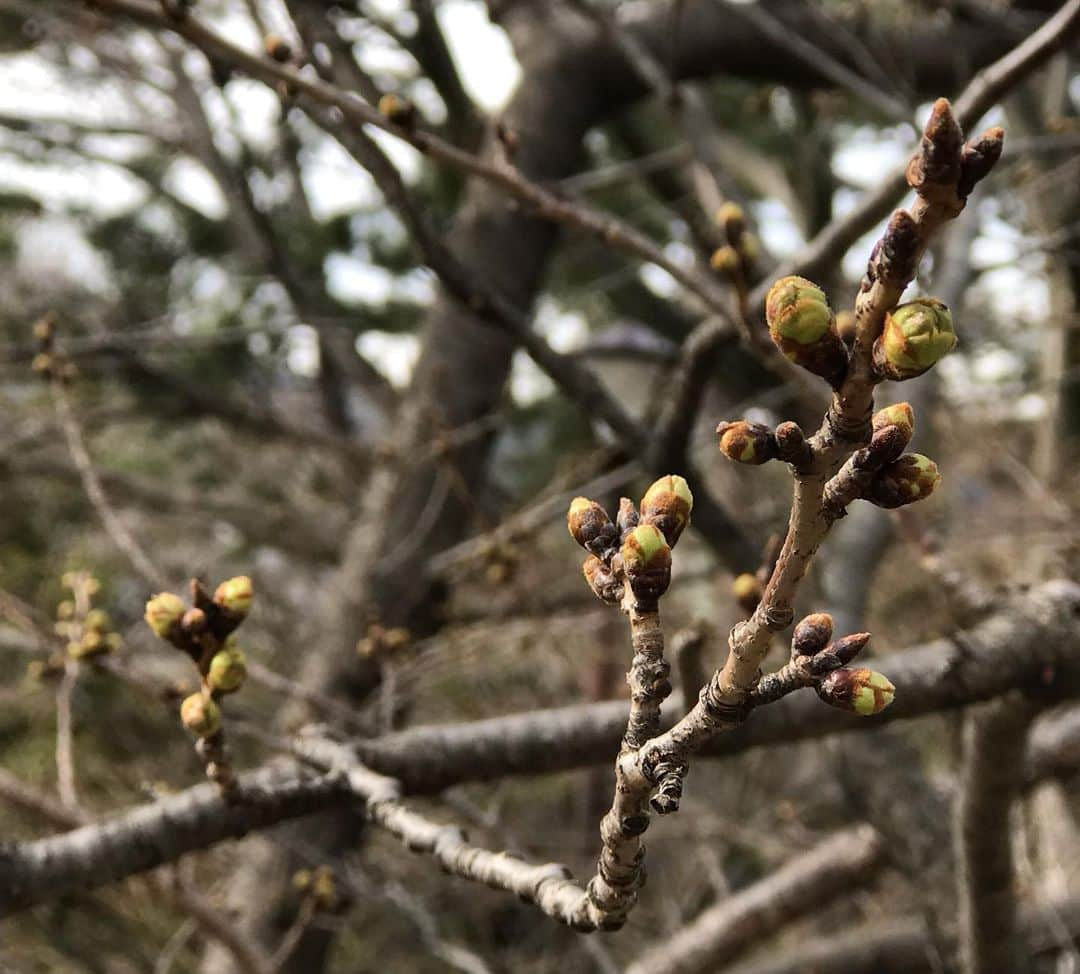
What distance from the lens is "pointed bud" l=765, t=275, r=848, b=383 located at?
490mm

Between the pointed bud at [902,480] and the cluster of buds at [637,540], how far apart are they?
0.44 ft

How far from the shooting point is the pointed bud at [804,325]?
1.61 feet

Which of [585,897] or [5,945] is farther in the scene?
[5,945]

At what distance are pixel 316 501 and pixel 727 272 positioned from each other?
4738 millimetres

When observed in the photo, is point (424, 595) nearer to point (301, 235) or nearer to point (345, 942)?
point (345, 942)

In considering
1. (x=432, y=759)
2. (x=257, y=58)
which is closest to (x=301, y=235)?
(x=257, y=58)

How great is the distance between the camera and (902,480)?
548mm

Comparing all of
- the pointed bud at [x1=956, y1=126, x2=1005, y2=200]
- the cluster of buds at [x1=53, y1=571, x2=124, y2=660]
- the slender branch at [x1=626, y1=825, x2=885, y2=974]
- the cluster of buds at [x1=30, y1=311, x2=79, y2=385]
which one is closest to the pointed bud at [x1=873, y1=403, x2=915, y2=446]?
the pointed bud at [x1=956, y1=126, x2=1005, y2=200]

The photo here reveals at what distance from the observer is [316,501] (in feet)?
19.4

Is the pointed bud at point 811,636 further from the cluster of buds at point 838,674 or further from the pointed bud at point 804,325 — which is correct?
the pointed bud at point 804,325

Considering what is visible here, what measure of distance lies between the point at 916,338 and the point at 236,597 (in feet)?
2.66

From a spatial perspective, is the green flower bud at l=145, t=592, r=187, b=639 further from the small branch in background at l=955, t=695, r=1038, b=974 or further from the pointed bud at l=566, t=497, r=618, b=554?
the small branch in background at l=955, t=695, r=1038, b=974

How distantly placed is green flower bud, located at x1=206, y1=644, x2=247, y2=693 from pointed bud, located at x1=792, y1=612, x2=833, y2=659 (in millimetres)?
671

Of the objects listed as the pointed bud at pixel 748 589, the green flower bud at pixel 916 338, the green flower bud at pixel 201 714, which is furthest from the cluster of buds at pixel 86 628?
the green flower bud at pixel 916 338
